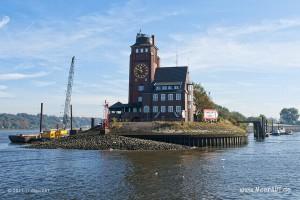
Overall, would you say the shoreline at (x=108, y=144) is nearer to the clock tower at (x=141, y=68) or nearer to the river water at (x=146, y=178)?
the river water at (x=146, y=178)

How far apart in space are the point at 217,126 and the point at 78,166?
54842 millimetres

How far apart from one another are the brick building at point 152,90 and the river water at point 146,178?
42.1m

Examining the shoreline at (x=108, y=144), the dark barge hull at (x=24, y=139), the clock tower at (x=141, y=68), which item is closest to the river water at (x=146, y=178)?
the shoreline at (x=108, y=144)

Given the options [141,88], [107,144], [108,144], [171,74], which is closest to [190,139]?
[108,144]

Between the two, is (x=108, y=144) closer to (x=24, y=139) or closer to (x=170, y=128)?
(x=170, y=128)

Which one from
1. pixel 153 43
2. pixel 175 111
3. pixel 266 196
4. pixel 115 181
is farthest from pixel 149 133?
pixel 266 196

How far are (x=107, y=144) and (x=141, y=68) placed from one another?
3367 cm

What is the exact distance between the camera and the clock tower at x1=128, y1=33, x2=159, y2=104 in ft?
A: 355

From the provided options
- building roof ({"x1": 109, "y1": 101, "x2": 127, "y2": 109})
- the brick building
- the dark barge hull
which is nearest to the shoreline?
the brick building

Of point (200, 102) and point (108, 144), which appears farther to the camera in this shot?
point (200, 102)

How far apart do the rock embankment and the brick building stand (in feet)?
65.4

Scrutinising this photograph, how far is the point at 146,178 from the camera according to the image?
4269 cm

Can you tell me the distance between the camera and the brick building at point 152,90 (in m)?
104

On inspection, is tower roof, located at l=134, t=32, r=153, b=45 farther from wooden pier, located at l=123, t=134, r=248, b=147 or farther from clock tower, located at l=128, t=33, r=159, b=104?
wooden pier, located at l=123, t=134, r=248, b=147
